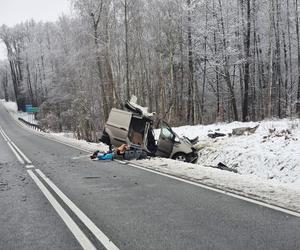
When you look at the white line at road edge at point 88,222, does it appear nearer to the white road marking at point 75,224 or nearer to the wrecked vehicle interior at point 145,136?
the white road marking at point 75,224

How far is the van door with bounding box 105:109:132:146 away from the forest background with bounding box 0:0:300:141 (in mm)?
8472

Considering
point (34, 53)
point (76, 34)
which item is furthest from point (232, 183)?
point (34, 53)

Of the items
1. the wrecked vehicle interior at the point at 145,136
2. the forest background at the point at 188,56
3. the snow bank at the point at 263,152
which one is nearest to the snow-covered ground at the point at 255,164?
the snow bank at the point at 263,152

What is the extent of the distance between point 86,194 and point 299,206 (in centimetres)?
454

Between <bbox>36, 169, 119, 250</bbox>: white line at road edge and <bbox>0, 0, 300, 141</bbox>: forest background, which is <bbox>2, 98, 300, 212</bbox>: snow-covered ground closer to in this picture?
<bbox>36, 169, 119, 250</bbox>: white line at road edge

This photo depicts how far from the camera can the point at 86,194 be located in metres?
8.41

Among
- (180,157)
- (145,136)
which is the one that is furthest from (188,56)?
(145,136)

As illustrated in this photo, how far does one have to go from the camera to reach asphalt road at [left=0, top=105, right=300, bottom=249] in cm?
504

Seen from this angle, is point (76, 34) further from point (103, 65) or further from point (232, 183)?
point (232, 183)

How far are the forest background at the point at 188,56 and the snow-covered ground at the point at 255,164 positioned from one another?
4443 millimetres

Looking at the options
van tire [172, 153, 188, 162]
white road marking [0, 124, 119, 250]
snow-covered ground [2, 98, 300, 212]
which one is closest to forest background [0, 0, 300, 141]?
snow-covered ground [2, 98, 300, 212]

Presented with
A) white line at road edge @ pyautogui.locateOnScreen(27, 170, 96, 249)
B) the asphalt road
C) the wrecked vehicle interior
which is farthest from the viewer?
the wrecked vehicle interior

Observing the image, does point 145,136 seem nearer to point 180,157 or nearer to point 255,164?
point 180,157

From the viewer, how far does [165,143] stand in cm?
1505
